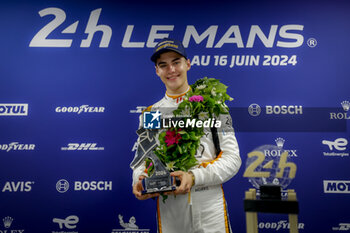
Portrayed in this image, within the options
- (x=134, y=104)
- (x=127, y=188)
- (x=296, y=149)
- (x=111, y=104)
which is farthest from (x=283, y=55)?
(x=127, y=188)

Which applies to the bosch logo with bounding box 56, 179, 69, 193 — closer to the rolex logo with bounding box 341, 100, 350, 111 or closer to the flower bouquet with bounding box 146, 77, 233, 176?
the flower bouquet with bounding box 146, 77, 233, 176

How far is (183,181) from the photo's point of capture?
1562 mm

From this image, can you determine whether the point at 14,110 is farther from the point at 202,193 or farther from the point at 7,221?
the point at 202,193

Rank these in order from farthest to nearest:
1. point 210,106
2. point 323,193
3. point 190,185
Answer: point 323,193, point 210,106, point 190,185

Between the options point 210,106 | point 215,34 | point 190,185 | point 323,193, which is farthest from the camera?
point 215,34

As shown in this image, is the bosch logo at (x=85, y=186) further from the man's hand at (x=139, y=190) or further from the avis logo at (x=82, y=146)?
the man's hand at (x=139, y=190)

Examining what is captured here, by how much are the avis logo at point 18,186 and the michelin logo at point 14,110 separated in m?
0.73

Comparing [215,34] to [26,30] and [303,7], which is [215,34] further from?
[26,30]

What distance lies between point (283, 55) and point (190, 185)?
205 cm

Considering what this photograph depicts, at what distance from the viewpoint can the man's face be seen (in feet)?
6.54

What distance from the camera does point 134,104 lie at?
2.97 m

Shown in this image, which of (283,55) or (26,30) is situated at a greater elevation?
(26,30)

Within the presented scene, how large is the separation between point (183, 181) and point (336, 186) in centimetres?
206

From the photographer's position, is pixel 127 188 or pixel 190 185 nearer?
pixel 190 185
